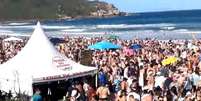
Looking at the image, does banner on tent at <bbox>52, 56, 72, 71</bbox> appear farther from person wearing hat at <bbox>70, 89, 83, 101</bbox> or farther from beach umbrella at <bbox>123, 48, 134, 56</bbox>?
beach umbrella at <bbox>123, 48, 134, 56</bbox>

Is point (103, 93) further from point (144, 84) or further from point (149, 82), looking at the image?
point (144, 84)

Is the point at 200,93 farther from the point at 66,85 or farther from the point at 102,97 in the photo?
the point at 66,85

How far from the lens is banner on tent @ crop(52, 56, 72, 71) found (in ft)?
63.8

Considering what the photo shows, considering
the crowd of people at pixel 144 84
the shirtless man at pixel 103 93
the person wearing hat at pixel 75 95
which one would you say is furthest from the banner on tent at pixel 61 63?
the shirtless man at pixel 103 93

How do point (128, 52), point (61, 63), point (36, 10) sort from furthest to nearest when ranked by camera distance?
point (36, 10) < point (128, 52) < point (61, 63)

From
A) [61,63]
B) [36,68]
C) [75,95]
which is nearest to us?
[75,95]

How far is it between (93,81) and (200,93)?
16.1 feet

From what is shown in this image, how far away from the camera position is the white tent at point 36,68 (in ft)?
61.2

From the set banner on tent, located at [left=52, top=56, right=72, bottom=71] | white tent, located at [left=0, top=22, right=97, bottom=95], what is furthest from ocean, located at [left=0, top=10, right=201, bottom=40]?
banner on tent, located at [left=52, top=56, right=72, bottom=71]

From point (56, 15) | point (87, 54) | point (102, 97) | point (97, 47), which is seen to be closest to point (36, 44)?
point (102, 97)

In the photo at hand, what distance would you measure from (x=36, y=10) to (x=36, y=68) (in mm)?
167215

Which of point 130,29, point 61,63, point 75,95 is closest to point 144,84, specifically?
point 61,63

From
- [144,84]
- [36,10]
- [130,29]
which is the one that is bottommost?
[36,10]

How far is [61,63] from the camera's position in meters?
19.6
